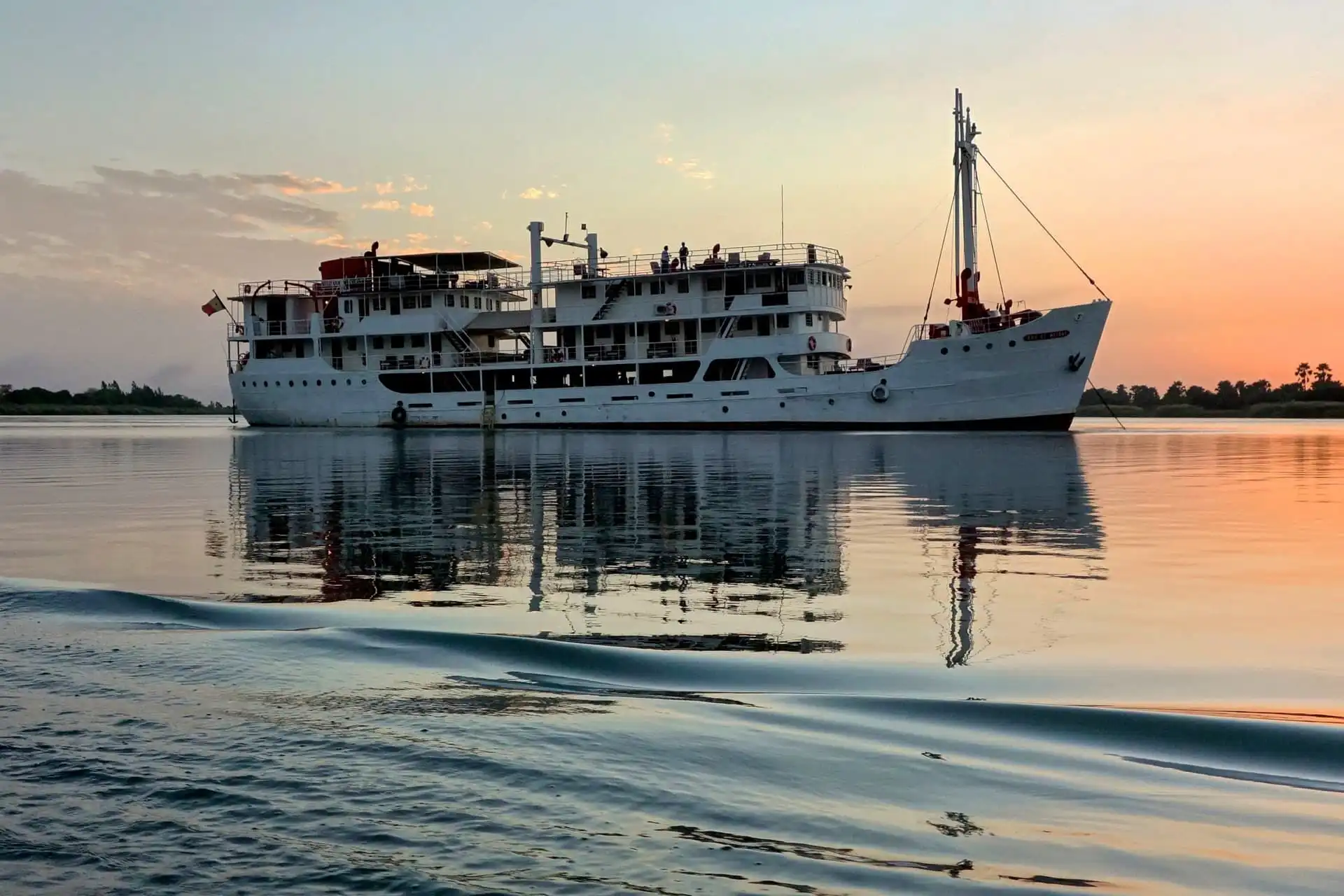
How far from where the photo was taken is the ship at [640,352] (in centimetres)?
3831

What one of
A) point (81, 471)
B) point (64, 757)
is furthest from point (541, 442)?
point (64, 757)

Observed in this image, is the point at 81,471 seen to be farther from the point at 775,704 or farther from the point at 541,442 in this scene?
the point at 775,704

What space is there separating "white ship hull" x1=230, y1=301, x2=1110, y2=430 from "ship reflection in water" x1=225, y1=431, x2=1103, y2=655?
18.0m

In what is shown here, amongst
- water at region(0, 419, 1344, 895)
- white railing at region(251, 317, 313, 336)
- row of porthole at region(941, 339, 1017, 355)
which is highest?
white railing at region(251, 317, 313, 336)

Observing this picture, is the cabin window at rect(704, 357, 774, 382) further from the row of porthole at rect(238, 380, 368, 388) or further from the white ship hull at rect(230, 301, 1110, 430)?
the row of porthole at rect(238, 380, 368, 388)

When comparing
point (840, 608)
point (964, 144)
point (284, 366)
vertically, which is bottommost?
point (840, 608)

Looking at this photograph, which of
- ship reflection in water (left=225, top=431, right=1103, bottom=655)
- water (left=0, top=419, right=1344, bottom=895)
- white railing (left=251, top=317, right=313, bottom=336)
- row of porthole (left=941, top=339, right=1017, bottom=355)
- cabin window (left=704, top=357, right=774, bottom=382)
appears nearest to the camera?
water (left=0, top=419, right=1344, bottom=895)

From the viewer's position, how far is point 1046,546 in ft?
30.1

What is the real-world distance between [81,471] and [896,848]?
2144 centimetres

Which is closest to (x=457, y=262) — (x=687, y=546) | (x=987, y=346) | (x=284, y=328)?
(x=284, y=328)

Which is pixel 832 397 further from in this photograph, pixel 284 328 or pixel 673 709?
pixel 673 709

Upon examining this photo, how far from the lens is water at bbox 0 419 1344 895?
277 centimetres

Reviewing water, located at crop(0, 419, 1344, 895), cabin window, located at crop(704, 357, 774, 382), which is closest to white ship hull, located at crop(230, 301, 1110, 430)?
cabin window, located at crop(704, 357, 774, 382)

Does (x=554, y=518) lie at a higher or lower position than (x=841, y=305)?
lower
